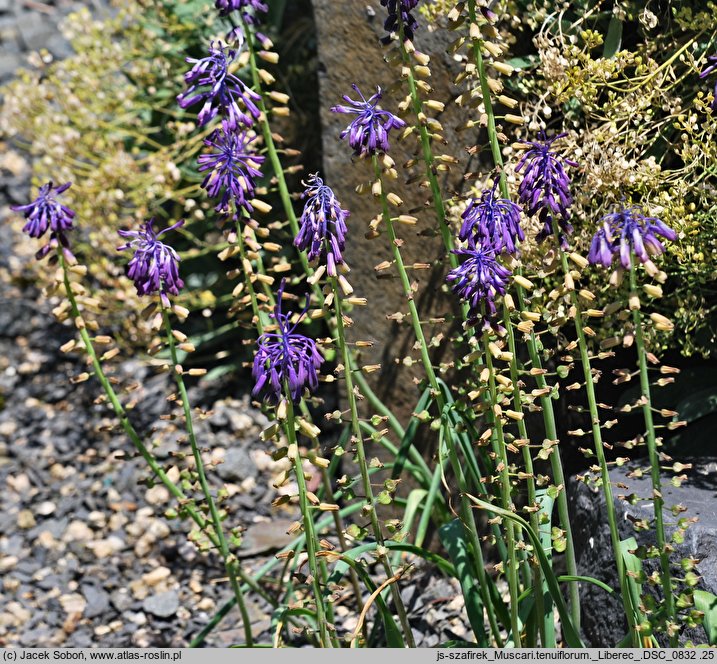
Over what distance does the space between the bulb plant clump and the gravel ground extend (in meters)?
0.48

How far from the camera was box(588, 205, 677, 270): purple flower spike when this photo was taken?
6.07ft

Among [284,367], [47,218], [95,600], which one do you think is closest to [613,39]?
[284,367]

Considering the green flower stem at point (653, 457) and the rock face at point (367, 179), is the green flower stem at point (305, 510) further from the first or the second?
the rock face at point (367, 179)

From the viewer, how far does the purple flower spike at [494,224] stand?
202 centimetres

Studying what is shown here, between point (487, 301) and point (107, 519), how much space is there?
105 inches

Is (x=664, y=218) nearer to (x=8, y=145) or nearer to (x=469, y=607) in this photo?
(x=469, y=607)

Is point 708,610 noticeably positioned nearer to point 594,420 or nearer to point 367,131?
point 594,420

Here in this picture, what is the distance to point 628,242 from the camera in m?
1.87

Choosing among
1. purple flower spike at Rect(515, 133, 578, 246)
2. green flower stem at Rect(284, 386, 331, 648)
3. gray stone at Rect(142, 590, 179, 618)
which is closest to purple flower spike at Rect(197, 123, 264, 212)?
green flower stem at Rect(284, 386, 331, 648)

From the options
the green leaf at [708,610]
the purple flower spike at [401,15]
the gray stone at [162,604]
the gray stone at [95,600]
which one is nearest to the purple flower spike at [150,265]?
the purple flower spike at [401,15]

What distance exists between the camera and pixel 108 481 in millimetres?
4309

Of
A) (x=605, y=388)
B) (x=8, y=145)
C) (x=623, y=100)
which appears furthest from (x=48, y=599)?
(x=8, y=145)

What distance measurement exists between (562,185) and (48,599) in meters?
2.77

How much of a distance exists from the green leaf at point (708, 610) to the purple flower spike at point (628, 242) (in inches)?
33.7
